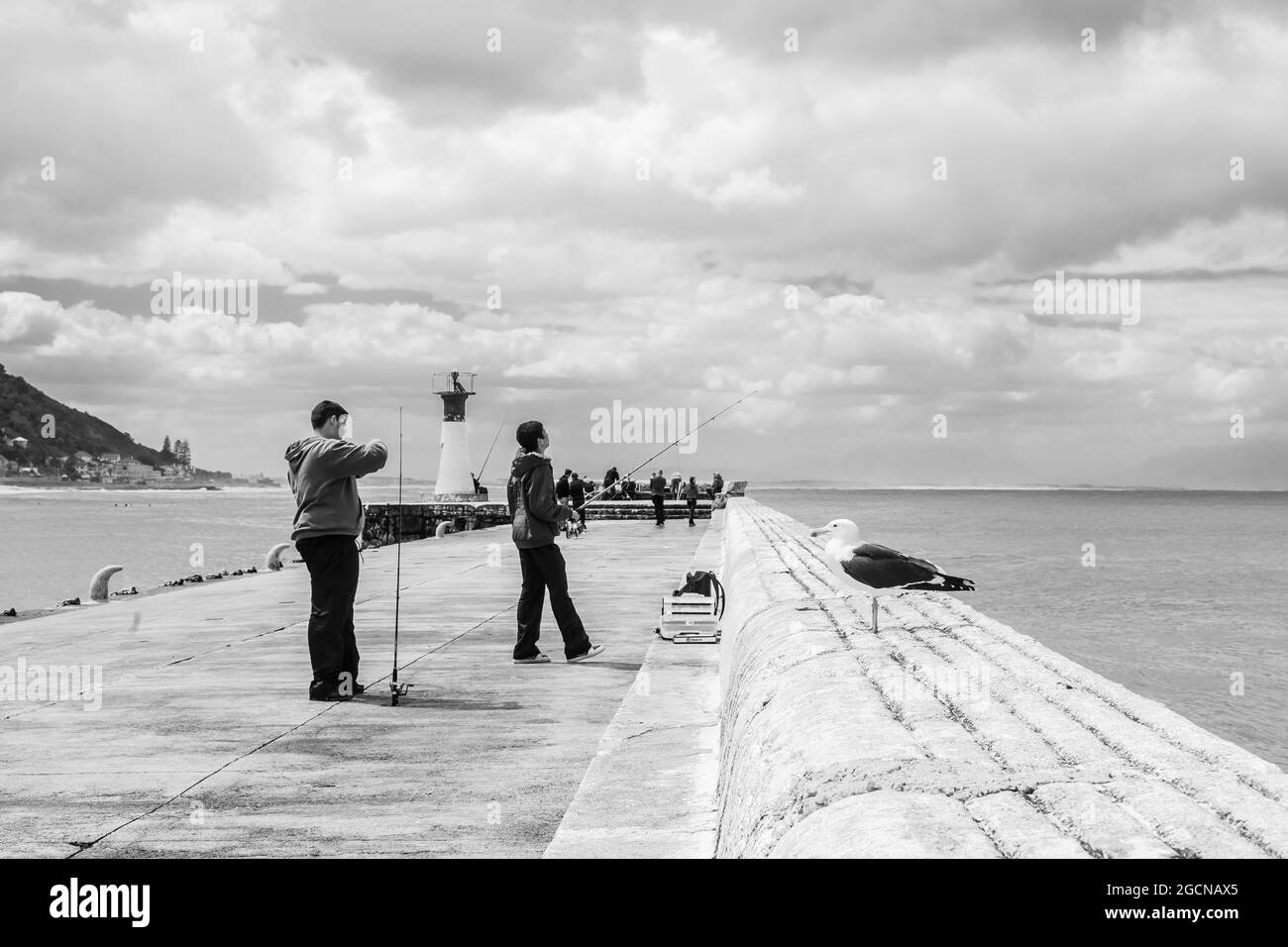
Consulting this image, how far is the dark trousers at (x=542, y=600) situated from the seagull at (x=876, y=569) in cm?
276

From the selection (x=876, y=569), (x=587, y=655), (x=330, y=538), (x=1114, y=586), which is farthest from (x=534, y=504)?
(x=1114, y=586)

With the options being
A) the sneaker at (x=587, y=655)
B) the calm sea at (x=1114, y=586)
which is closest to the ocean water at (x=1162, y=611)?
the calm sea at (x=1114, y=586)

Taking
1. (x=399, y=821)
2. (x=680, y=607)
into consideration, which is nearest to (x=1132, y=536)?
(x=680, y=607)

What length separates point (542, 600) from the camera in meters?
8.30

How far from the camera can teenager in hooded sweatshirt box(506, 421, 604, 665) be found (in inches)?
321

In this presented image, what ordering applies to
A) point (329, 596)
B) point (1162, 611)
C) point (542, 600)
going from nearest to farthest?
1. point (329, 596)
2. point (542, 600)
3. point (1162, 611)

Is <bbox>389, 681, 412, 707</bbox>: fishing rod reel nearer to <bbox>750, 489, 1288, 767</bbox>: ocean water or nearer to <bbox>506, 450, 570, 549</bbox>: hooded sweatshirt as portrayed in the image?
<bbox>506, 450, 570, 549</bbox>: hooded sweatshirt

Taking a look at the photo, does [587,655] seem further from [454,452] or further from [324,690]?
[454,452]

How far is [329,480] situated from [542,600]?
81.1 inches

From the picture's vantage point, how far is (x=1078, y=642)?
22.0m

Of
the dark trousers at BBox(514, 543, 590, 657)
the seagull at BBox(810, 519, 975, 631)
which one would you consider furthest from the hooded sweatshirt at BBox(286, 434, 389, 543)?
the seagull at BBox(810, 519, 975, 631)

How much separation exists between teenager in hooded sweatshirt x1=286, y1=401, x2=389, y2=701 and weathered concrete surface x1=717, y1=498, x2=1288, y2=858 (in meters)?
2.89

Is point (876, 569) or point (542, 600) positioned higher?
point (876, 569)
